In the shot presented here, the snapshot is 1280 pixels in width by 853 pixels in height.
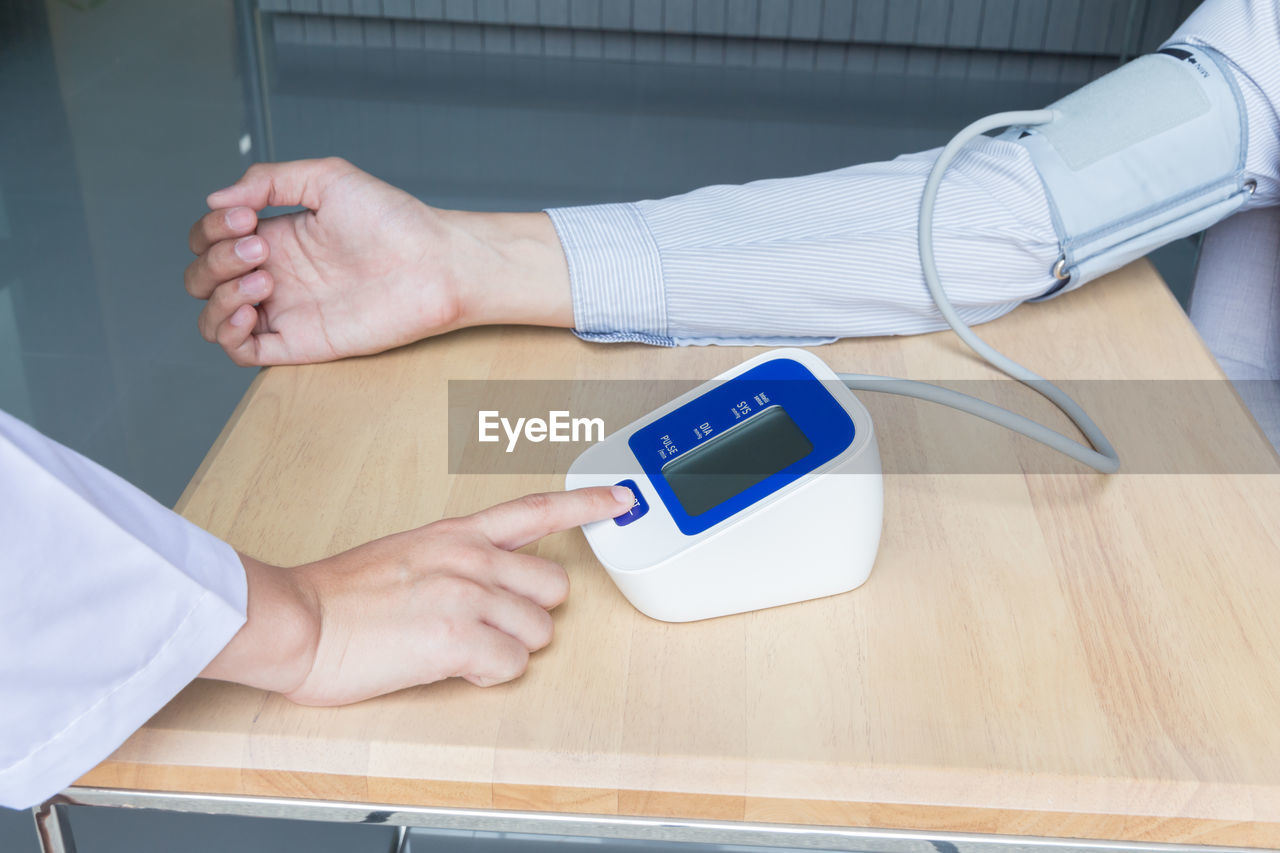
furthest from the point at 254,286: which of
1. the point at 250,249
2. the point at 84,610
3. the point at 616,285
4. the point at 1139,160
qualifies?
the point at 1139,160

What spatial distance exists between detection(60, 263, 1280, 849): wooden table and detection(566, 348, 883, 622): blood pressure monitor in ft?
0.07

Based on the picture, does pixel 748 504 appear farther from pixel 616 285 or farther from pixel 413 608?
pixel 616 285

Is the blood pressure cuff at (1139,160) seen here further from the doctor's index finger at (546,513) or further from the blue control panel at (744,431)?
the doctor's index finger at (546,513)

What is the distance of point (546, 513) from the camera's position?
22.3 inches

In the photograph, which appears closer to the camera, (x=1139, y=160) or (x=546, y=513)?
(x=546, y=513)

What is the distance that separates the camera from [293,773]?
1.60ft

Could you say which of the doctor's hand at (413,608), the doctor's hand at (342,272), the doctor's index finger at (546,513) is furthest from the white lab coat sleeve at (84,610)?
the doctor's hand at (342,272)


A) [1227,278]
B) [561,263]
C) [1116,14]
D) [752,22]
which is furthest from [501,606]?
[1116,14]

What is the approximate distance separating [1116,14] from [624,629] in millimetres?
3565

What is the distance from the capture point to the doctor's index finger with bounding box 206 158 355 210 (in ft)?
2.52

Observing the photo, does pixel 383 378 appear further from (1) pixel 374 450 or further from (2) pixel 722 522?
(2) pixel 722 522

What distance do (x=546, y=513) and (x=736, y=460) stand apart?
0.35 feet

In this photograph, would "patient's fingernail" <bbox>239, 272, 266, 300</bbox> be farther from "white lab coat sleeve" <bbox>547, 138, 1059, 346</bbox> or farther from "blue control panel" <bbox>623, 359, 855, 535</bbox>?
"blue control panel" <bbox>623, 359, 855, 535</bbox>

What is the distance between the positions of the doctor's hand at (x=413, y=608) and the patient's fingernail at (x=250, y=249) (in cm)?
31
